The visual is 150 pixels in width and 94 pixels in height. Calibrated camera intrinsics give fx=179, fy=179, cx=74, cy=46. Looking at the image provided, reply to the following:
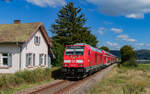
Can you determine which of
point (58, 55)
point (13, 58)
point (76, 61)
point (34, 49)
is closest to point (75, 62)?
point (76, 61)

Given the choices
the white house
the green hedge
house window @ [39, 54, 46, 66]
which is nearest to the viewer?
the green hedge

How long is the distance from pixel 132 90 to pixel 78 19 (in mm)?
33751

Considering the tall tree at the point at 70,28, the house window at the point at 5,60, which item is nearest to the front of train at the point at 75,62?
the house window at the point at 5,60

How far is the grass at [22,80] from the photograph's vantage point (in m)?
11.3

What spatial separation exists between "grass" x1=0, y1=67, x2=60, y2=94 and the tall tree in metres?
23.1

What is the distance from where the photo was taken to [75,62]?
16.3 meters

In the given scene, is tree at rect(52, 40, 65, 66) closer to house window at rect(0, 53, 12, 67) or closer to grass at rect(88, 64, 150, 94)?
house window at rect(0, 53, 12, 67)

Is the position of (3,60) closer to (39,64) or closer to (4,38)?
(4,38)

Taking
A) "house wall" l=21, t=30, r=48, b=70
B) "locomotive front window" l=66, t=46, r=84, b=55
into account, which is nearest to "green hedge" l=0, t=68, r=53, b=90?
"locomotive front window" l=66, t=46, r=84, b=55

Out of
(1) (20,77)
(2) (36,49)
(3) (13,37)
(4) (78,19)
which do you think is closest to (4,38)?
(3) (13,37)

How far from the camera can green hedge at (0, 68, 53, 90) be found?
37.6 feet

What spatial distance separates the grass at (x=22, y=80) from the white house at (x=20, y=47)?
15.2 ft

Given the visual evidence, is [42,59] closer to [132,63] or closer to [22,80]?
[22,80]

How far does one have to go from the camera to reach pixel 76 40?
38688 millimetres
